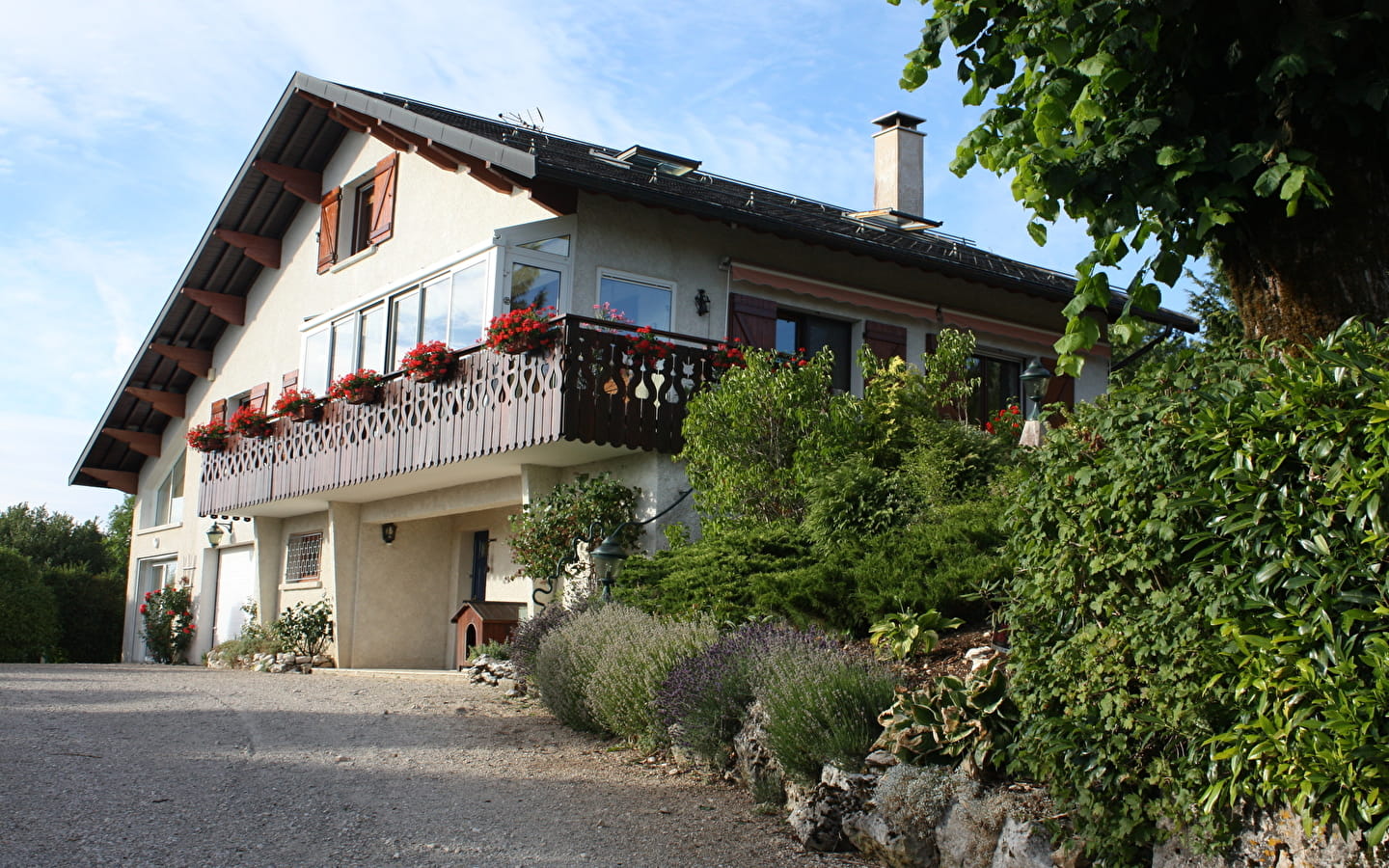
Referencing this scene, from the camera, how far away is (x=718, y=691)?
7285 millimetres

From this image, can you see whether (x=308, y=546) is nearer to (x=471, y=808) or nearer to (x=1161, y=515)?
(x=471, y=808)

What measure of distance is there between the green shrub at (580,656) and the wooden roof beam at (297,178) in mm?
12883

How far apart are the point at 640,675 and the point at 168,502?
21302 millimetres

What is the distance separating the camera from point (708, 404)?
467 inches

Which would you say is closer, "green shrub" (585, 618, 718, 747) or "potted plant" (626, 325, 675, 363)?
"green shrub" (585, 618, 718, 747)

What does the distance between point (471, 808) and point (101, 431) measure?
74.4ft

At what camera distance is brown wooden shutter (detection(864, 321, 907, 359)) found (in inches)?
653

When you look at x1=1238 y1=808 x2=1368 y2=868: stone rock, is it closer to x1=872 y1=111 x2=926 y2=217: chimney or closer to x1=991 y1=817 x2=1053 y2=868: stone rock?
x1=991 y1=817 x2=1053 y2=868: stone rock

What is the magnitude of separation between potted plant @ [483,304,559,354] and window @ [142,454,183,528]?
1536cm

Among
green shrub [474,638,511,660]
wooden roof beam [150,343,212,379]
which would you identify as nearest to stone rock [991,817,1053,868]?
green shrub [474,638,511,660]

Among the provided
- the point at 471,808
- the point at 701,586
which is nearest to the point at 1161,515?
the point at 471,808

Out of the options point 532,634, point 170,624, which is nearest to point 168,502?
point 170,624

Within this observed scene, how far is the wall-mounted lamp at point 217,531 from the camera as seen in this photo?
76.0 ft

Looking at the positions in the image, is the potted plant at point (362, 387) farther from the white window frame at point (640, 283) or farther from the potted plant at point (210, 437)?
the potted plant at point (210, 437)
